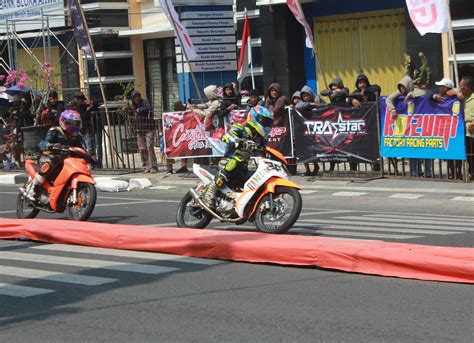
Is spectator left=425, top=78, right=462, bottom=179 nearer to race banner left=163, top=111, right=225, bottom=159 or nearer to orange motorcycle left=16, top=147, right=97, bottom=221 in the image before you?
race banner left=163, top=111, right=225, bottom=159

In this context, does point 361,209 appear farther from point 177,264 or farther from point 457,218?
point 177,264

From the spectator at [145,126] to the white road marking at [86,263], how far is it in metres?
9.91

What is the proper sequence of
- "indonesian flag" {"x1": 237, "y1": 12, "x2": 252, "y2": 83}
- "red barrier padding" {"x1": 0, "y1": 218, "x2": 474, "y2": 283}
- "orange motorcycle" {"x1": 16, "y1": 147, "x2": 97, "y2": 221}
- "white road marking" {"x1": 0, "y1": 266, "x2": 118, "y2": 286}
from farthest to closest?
1. "indonesian flag" {"x1": 237, "y1": 12, "x2": 252, "y2": 83}
2. "orange motorcycle" {"x1": 16, "y1": 147, "x2": 97, "y2": 221}
3. "white road marking" {"x1": 0, "y1": 266, "x2": 118, "y2": 286}
4. "red barrier padding" {"x1": 0, "y1": 218, "x2": 474, "y2": 283}

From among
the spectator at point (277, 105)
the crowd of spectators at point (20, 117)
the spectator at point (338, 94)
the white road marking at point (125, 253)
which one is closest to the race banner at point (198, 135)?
the spectator at point (277, 105)

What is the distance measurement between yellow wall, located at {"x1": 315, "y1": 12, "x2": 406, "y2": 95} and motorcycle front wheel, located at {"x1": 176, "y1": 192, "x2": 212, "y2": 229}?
11.1 meters

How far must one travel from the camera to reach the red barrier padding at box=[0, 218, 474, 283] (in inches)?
343

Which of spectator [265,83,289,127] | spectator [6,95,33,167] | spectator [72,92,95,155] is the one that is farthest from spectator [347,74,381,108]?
spectator [6,95,33,167]

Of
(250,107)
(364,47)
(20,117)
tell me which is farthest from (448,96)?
(20,117)

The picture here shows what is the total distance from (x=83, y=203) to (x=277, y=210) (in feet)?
10.7

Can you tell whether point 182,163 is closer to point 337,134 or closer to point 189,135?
point 189,135

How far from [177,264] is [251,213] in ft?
6.36

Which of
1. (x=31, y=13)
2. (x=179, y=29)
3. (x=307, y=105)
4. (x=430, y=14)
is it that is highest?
(x=31, y=13)

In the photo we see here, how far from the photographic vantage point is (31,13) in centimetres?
2900

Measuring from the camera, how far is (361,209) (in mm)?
15039
